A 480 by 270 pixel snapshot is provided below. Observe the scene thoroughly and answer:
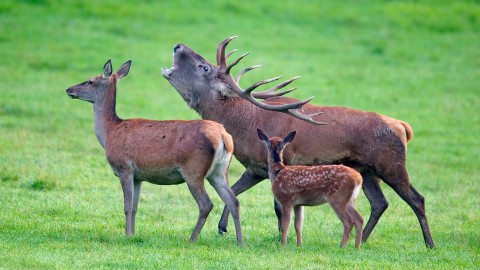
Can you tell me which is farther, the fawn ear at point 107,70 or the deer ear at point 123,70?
the deer ear at point 123,70

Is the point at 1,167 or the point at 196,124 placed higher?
the point at 196,124

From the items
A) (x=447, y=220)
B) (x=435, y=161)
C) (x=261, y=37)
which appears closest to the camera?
(x=447, y=220)

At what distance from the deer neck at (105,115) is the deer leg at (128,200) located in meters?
0.81

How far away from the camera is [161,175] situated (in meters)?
10.5

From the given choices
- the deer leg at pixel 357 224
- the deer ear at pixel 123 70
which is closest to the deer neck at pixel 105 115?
the deer ear at pixel 123 70

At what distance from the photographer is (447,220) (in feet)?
41.7

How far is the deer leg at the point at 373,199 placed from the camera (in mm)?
11594

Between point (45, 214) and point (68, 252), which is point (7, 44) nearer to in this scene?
point (45, 214)

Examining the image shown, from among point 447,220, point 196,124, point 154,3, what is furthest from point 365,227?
point 154,3

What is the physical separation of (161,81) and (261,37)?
486cm

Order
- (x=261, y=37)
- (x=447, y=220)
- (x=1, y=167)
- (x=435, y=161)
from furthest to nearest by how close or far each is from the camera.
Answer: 1. (x=261, y=37)
2. (x=435, y=161)
3. (x=1, y=167)
4. (x=447, y=220)

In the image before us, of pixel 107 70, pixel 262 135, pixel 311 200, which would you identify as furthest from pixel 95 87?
pixel 311 200

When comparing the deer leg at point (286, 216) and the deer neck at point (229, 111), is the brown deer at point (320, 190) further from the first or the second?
the deer neck at point (229, 111)

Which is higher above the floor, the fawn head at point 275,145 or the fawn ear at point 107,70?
the fawn ear at point 107,70
